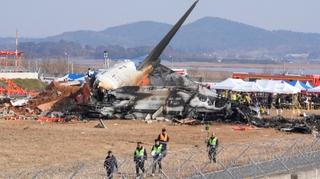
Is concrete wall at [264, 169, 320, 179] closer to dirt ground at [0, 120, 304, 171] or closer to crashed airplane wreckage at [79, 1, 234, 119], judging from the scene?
dirt ground at [0, 120, 304, 171]

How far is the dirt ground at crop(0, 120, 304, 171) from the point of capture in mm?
35000

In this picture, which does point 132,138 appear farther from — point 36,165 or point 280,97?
point 280,97

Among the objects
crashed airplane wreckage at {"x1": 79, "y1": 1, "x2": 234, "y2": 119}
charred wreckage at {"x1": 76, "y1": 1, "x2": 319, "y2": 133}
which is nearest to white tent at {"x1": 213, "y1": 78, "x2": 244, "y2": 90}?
charred wreckage at {"x1": 76, "y1": 1, "x2": 319, "y2": 133}

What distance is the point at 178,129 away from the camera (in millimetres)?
50656

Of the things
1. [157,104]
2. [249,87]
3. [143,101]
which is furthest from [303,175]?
[249,87]

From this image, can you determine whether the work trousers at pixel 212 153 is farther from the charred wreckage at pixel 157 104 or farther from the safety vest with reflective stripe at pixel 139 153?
the charred wreckage at pixel 157 104

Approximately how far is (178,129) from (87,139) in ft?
30.9

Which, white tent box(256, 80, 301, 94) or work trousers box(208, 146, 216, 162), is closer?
work trousers box(208, 146, 216, 162)

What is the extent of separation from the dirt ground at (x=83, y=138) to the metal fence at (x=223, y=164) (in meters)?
5.64

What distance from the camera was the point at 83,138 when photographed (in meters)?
43.6

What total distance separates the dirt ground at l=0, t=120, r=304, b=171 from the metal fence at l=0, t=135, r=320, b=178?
564 centimetres

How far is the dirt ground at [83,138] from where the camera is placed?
35.0 metres

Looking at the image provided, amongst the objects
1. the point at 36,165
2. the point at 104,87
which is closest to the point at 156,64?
the point at 104,87

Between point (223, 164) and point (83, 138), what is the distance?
19.2 m
